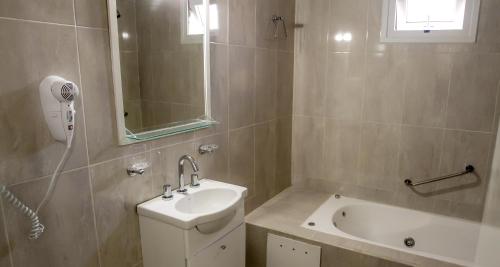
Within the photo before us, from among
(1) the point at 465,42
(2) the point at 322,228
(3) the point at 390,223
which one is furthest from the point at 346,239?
(1) the point at 465,42

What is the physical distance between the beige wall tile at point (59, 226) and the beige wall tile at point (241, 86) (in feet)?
3.40

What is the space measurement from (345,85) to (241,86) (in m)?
0.93

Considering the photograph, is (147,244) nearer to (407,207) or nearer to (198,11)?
(198,11)

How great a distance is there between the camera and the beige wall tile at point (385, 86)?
96.2 inches

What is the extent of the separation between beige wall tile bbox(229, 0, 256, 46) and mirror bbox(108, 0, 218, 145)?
6.4 inches

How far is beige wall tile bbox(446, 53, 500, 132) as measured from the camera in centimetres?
217

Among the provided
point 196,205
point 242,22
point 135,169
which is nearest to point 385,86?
point 242,22

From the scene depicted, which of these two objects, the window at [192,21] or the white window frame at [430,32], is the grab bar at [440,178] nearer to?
the white window frame at [430,32]

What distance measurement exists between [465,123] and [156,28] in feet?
6.87

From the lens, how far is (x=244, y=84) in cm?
223

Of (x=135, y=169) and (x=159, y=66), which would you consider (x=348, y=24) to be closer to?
(x=159, y=66)

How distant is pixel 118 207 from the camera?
1.49 m

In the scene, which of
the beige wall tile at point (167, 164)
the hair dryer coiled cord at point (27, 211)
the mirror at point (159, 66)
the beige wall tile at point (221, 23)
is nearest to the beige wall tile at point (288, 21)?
the beige wall tile at point (221, 23)

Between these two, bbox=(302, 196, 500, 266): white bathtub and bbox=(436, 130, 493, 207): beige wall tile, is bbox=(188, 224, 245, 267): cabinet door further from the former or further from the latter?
bbox=(436, 130, 493, 207): beige wall tile
